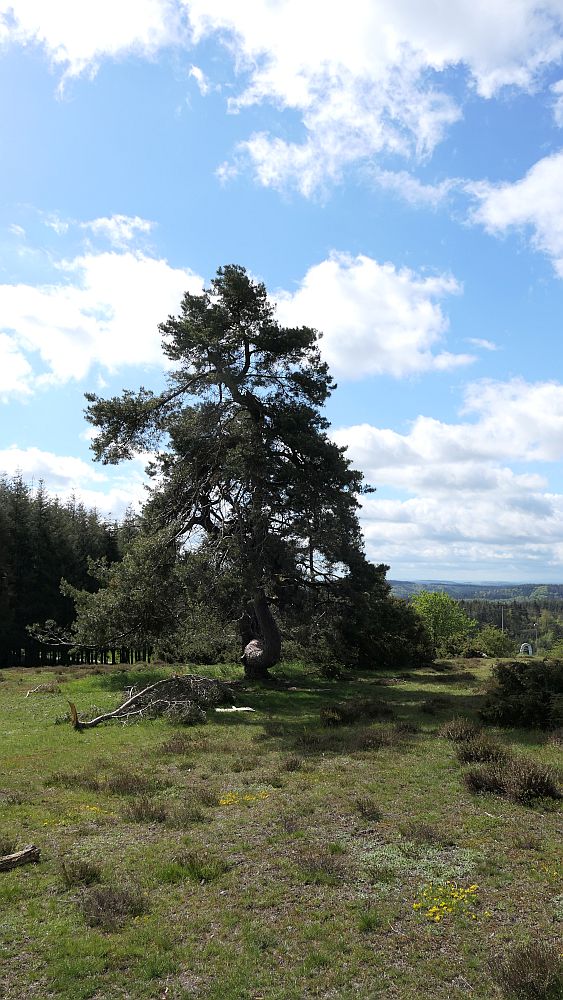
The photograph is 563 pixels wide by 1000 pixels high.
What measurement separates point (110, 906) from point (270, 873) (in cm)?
215

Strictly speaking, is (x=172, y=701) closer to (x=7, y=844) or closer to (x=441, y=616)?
(x=7, y=844)

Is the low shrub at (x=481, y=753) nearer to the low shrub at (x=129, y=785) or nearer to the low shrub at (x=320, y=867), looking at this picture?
the low shrub at (x=320, y=867)

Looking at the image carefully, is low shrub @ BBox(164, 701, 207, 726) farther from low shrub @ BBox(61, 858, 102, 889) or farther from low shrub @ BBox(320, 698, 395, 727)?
low shrub @ BBox(61, 858, 102, 889)

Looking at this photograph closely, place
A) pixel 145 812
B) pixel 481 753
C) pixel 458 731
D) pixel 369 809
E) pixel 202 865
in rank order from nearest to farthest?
pixel 202 865
pixel 369 809
pixel 145 812
pixel 481 753
pixel 458 731

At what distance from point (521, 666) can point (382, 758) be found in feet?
28.5

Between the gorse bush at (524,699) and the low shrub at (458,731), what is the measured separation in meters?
1.75

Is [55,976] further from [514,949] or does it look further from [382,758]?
[382,758]

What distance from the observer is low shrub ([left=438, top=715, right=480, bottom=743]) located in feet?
49.6

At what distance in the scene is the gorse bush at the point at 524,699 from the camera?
56.2 feet

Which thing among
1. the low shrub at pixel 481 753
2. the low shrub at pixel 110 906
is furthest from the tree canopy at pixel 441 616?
the low shrub at pixel 110 906

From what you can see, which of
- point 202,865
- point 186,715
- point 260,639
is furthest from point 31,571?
point 202,865

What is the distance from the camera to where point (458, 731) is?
15375mm

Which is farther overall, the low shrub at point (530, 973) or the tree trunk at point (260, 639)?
the tree trunk at point (260, 639)

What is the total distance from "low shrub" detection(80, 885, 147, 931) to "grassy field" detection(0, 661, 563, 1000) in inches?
0.9
